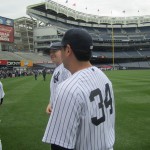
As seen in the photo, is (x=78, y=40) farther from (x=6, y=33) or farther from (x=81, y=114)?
(x=6, y=33)

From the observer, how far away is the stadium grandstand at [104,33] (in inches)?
3526

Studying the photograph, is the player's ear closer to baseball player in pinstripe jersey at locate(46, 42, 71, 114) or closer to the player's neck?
the player's neck

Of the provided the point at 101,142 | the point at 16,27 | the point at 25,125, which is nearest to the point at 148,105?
the point at 25,125

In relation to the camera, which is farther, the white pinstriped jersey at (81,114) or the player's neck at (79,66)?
the player's neck at (79,66)

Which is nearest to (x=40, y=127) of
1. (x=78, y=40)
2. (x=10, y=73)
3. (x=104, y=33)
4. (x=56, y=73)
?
(x=56, y=73)

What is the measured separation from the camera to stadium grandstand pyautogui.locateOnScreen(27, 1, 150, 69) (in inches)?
3526

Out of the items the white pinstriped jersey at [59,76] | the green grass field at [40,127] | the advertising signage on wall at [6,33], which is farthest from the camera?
the advertising signage on wall at [6,33]

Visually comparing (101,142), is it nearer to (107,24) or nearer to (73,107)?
(73,107)

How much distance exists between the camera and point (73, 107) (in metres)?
2.21

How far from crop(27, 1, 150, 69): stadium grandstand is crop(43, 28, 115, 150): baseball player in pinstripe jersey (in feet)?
283

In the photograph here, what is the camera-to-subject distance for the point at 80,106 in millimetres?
2230

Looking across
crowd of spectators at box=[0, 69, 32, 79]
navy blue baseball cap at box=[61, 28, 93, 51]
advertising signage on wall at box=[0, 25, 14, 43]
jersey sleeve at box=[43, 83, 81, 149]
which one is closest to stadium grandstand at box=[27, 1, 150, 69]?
crowd of spectators at box=[0, 69, 32, 79]

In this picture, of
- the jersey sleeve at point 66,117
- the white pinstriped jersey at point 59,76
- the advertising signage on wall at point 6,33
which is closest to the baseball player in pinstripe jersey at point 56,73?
the white pinstriped jersey at point 59,76

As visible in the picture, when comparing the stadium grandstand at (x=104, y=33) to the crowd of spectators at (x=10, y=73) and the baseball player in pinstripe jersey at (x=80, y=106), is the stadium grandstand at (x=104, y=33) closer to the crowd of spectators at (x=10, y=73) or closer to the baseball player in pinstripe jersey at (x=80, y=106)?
the crowd of spectators at (x=10, y=73)
